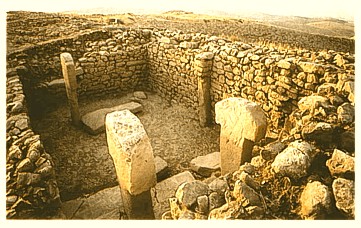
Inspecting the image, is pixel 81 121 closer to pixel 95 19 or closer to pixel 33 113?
pixel 33 113

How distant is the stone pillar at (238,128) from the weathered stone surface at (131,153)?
1319 millimetres

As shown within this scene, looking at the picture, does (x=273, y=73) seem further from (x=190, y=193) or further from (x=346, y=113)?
(x=190, y=193)

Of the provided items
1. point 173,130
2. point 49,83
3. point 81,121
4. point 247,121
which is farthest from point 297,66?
point 49,83

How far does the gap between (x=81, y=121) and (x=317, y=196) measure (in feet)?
19.1

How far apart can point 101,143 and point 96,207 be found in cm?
219

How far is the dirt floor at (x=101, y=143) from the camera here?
5.42 meters

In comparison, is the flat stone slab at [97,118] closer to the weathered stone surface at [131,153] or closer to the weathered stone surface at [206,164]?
the weathered stone surface at [206,164]

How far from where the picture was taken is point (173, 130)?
686cm

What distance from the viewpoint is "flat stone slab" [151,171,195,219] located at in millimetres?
4312

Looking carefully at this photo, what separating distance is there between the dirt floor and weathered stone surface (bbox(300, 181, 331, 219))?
337cm

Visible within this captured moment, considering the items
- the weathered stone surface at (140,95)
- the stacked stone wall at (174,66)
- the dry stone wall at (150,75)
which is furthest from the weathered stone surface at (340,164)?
the weathered stone surface at (140,95)

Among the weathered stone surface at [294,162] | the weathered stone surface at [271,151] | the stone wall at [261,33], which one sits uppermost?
the stone wall at [261,33]

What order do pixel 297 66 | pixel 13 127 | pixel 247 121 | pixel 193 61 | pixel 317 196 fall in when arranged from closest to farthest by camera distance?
pixel 317 196 < pixel 247 121 < pixel 13 127 < pixel 297 66 < pixel 193 61

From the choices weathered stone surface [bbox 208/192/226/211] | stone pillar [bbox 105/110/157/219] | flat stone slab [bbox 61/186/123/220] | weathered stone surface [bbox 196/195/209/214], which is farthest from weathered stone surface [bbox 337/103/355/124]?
flat stone slab [bbox 61/186/123/220]
